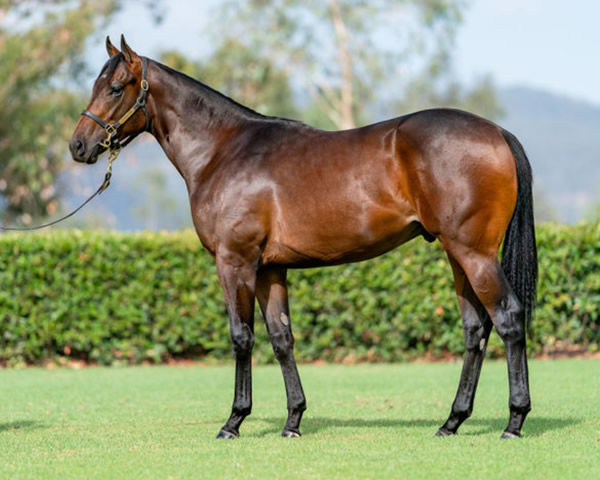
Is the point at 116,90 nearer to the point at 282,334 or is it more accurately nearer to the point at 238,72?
the point at 282,334

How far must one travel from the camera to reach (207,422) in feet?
22.5

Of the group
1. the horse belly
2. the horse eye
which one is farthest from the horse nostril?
the horse belly

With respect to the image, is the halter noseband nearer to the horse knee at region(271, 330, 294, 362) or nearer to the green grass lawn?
the horse knee at region(271, 330, 294, 362)

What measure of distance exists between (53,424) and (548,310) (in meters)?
6.69

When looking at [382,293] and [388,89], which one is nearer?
[382,293]

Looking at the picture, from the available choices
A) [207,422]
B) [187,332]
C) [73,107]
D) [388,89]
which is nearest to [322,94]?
[388,89]

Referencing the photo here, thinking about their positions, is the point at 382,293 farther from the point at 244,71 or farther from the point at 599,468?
the point at 244,71

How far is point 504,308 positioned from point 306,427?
6.14ft

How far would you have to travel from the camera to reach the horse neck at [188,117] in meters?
6.36

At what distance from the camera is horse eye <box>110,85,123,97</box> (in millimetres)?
6201

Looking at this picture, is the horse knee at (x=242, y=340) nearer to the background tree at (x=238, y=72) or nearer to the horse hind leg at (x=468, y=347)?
the horse hind leg at (x=468, y=347)

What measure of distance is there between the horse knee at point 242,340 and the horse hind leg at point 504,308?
1489mm

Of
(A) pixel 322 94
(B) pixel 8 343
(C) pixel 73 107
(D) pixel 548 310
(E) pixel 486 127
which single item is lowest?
(B) pixel 8 343

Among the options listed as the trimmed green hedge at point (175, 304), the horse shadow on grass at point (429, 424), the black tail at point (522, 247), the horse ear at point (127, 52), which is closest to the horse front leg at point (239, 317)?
the horse shadow on grass at point (429, 424)
